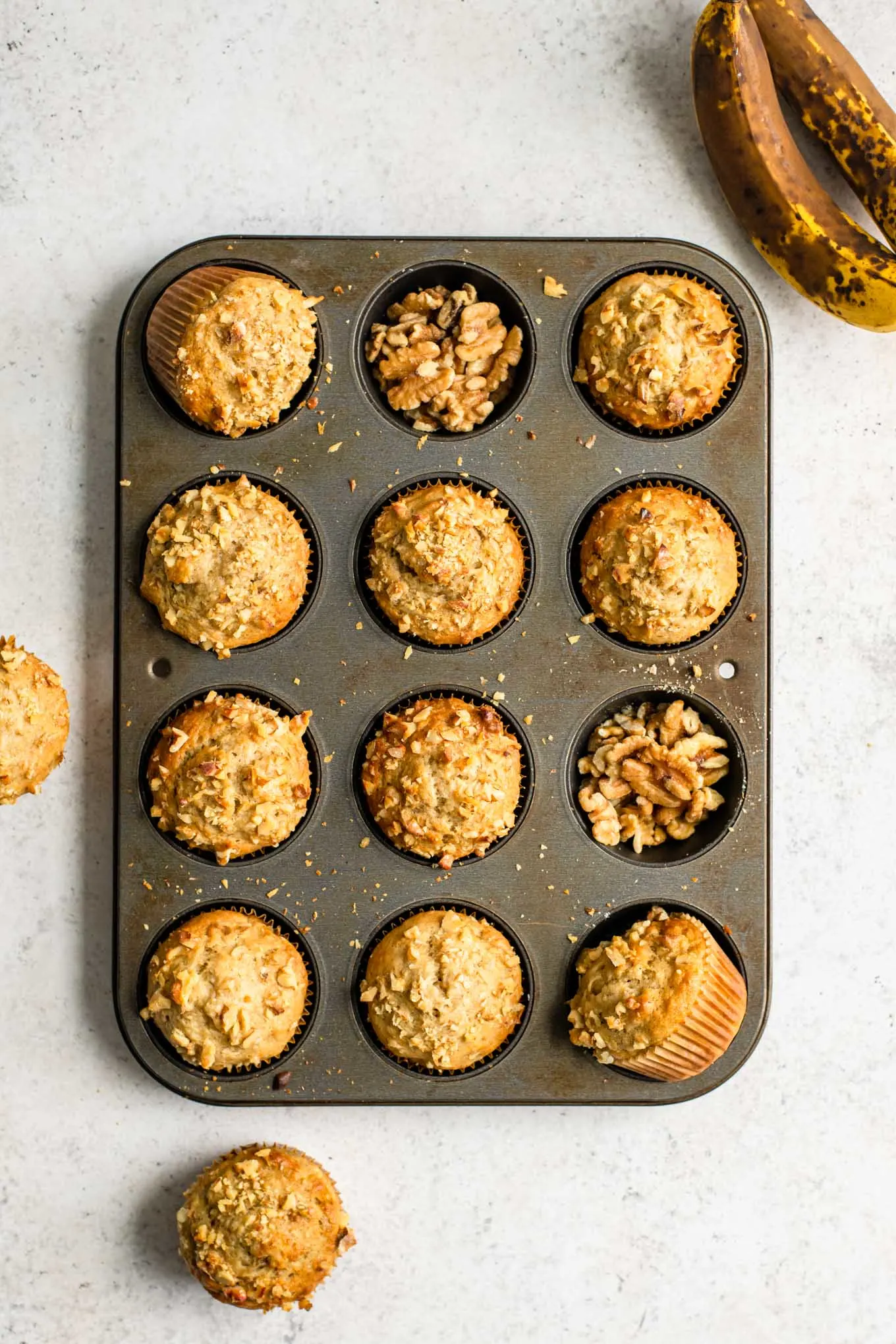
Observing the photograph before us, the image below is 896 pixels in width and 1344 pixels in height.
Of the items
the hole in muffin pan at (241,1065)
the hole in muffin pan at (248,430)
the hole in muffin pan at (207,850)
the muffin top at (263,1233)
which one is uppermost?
the hole in muffin pan at (248,430)

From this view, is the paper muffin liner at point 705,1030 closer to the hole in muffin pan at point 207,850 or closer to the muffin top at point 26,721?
the hole in muffin pan at point 207,850

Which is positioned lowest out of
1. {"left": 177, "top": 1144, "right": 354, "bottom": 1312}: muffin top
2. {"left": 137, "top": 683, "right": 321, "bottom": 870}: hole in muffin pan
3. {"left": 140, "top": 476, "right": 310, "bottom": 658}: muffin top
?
{"left": 177, "top": 1144, "right": 354, "bottom": 1312}: muffin top

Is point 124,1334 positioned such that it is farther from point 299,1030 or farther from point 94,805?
point 94,805

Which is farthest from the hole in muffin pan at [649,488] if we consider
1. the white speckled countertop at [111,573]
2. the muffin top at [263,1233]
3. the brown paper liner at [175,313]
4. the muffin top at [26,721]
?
the muffin top at [263,1233]

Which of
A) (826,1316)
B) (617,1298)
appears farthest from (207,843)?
(826,1316)

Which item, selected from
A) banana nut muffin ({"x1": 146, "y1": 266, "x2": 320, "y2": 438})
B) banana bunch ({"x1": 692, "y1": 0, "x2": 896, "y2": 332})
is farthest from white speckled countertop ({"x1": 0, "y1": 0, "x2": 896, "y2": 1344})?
banana nut muffin ({"x1": 146, "y1": 266, "x2": 320, "y2": 438})

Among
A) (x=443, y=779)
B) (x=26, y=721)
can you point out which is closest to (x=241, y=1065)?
(x=443, y=779)

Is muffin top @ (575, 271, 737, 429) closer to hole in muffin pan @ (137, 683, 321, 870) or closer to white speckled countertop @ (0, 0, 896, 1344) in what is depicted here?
white speckled countertop @ (0, 0, 896, 1344)
